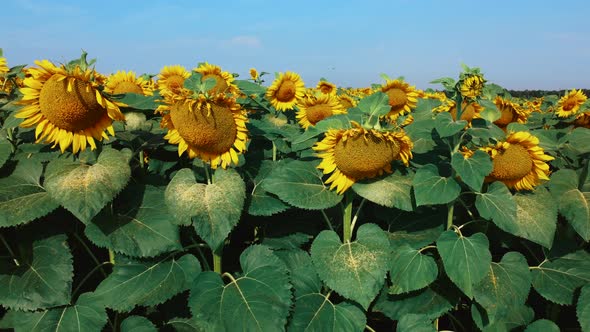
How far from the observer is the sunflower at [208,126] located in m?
2.20

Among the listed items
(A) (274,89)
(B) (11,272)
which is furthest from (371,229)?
(A) (274,89)

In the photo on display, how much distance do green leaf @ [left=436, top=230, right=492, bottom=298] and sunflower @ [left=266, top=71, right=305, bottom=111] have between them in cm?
286

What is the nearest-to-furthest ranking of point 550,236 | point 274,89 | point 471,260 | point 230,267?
point 471,260
point 550,236
point 230,267
point 274,89

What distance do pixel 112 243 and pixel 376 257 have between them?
4.43 feet

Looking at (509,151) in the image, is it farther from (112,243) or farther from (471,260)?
(112,243)

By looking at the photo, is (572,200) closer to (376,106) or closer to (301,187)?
(376,106)

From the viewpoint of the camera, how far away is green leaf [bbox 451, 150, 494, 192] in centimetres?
220

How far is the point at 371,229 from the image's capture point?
98.0 inches

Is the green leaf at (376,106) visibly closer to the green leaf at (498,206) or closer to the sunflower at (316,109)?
the green leaf at (498,206)

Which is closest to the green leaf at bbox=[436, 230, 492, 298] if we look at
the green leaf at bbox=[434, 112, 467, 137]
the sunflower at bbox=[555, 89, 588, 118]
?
the green leaf at bbox=[434, 112, 467, 137]

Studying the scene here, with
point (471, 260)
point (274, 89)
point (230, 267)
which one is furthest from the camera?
point (274, 89)

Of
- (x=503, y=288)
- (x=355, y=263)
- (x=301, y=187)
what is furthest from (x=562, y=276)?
(x=301, y=187)

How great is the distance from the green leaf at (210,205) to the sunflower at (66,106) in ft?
1.65

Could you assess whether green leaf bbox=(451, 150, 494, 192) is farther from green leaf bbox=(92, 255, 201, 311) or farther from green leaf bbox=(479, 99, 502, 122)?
green leaf bbox=(92, 255, 201, 311)
